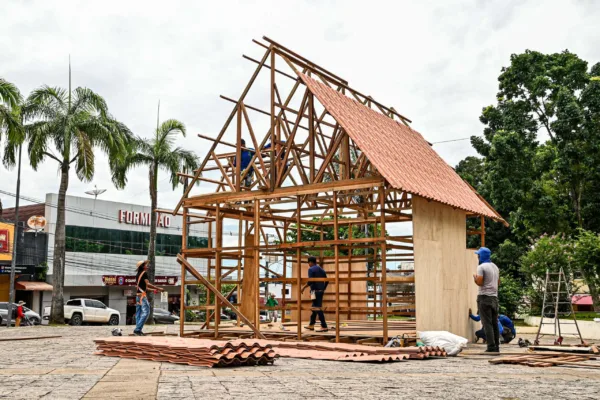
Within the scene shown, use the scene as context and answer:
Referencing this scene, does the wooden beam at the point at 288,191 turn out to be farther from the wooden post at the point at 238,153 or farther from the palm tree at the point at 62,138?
the palm tree at the point at 62,138

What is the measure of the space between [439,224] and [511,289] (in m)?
16.9

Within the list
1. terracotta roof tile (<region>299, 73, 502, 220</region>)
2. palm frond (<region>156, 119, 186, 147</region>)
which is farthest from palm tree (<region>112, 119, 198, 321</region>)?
terracotta roof tile (<region>299, 73, 502, 220</region>)

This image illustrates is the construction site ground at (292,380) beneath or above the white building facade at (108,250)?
beneath

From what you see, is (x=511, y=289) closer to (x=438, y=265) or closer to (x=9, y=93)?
(x=438, y=265)

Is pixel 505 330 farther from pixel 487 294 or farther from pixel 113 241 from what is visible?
pixel 113 241

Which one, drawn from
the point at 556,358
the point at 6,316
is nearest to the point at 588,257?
the point at 556,358

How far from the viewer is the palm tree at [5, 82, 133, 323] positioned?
103 ft

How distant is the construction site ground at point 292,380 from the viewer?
6.86 meters

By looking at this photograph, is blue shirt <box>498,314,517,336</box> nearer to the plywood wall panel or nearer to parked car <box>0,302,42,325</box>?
the plywood wall panel

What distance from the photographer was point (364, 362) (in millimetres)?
10883

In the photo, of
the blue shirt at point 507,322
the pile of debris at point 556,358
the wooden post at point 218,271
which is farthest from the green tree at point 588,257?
the wooden post at point 218,271

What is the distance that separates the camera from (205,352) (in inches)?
384

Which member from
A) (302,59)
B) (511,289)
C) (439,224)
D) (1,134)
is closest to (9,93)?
(1,134)

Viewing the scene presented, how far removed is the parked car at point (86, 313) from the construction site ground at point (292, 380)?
93.2ft
